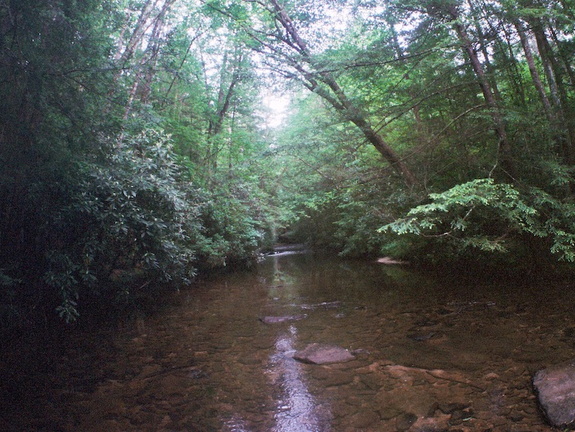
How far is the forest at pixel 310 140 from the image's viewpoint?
572cm

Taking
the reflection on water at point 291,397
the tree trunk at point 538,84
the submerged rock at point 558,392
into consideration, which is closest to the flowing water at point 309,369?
the reflection on water at point 291,397

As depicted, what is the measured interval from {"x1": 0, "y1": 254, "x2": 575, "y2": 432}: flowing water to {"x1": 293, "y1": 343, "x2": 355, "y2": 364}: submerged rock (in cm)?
13

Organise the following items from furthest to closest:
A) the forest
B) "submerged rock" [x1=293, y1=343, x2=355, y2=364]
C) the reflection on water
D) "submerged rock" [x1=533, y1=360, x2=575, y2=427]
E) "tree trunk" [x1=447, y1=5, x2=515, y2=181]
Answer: "tree trunk" [x1=447, y1=5, x2=515, y2=181]
the forest
"submerged rock" [x1=293, y1=343, x2=355, y2=364]
the reflection on water
"submerged rock" [x1=533, y1=360, x2=575, y2=427]

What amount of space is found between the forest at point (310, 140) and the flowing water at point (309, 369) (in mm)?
1144

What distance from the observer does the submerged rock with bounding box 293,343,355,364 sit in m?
5.34

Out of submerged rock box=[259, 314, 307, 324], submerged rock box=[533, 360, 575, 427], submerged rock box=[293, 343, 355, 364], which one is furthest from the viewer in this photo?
submerged rock box=[259, 314, 307, 324]

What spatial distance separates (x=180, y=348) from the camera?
618cm

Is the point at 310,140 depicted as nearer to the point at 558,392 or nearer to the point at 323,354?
the point at 323,354

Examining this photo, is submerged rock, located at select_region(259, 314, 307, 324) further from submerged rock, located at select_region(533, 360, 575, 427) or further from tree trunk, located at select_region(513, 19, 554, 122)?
tree trunk, located at select_region(513, 19, 554, 122)

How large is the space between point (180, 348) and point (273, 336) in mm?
1662

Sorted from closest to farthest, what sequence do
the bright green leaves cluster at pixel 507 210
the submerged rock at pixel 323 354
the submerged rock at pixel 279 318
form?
1. the submerged rock at pixel 323 354
2. the bright green leaves cluster at pixel 507 210
3. the submerged rock at pixel 279 318

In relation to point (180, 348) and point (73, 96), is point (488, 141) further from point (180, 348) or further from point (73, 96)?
point (73, 96)

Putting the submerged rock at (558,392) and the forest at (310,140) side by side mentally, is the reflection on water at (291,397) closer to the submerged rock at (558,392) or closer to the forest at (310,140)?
the submerged rock at (558,392)

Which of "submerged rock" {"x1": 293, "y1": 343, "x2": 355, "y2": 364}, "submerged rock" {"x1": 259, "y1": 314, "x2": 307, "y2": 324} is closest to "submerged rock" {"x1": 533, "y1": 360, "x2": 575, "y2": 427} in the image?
"submerged rock" {"x1": 293, "y1": 343, "x2": 355, "y2": 364}
